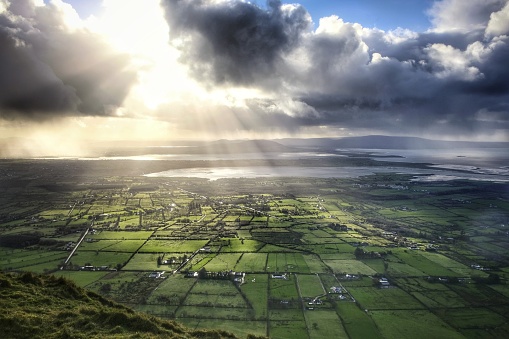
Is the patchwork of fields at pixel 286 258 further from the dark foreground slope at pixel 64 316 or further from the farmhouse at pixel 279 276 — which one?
the dark foreground slope at pixel 64 316

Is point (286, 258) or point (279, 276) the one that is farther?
point (286, 258)

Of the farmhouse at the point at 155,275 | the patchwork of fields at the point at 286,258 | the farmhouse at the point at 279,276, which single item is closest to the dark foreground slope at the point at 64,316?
the patchwork of fields at the point at 286,258

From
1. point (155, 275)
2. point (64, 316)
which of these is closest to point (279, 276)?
point (155, 275)

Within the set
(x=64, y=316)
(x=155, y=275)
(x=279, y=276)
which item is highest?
(x=64, y=316)

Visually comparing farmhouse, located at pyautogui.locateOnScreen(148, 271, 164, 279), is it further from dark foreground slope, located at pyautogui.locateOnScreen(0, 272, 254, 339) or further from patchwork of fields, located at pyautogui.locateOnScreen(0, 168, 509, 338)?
dark foreground slope, located at pyautogui.locateOnScreen(0, 272, 254, 339)

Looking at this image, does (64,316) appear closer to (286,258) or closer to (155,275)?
(155,275)
